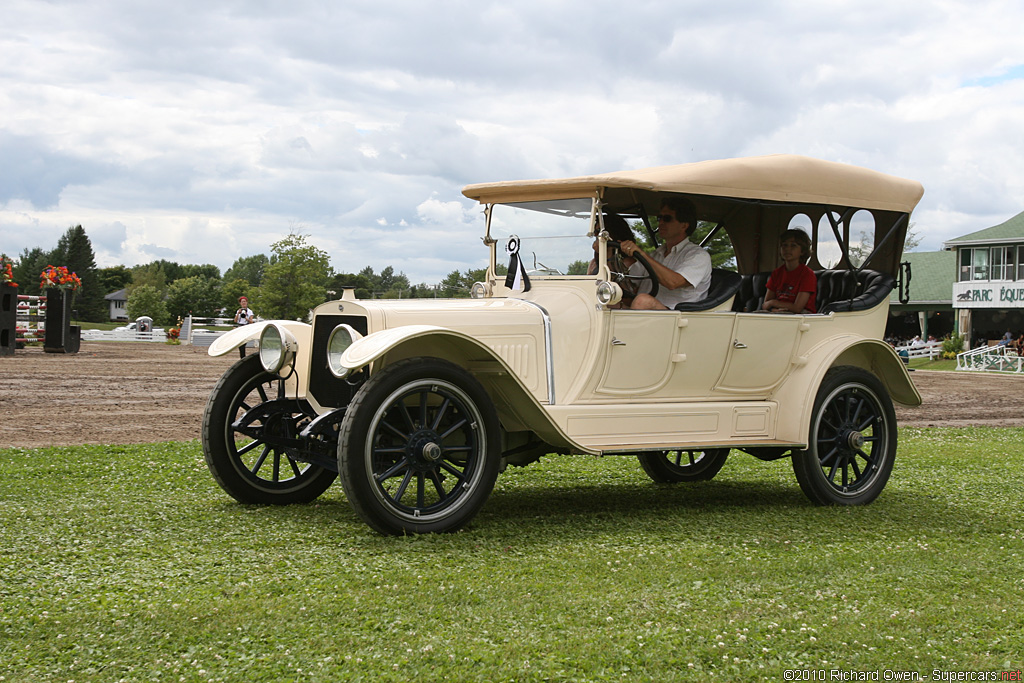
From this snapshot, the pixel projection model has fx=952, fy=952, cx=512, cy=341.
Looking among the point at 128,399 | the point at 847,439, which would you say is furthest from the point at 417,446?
the point at 128,399

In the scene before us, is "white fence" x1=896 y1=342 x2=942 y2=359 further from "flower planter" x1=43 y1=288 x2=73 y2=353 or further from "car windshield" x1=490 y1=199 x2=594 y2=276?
"car windshield" x1=490 y1=199 x2=594 y2=276

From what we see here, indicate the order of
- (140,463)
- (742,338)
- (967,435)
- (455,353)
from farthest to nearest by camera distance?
(967,435), (140,463), (742,338), (455,353)

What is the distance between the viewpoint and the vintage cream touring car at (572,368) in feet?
18.1

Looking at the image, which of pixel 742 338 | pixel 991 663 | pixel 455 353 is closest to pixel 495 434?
pixel 455 353

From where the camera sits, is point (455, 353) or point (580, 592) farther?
point (455, 353)

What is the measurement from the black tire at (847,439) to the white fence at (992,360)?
3166cm

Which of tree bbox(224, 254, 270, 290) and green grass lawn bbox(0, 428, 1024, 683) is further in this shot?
tree bbox(224, 254, 270, 290)

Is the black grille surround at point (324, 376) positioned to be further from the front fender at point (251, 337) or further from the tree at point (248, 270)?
the tree at point (248, 270)

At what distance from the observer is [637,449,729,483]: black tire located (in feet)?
26.3

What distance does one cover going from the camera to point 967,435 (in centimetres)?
1305

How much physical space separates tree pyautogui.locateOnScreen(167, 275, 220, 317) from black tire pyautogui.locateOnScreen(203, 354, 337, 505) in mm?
91691

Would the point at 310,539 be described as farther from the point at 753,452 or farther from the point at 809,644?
the point at 753,452

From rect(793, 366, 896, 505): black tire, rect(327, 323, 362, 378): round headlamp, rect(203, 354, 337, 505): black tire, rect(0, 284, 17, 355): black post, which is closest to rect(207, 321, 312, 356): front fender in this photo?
rect(203, 354, 337, 505): black tire

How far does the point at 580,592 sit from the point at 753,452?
10.5 ft
